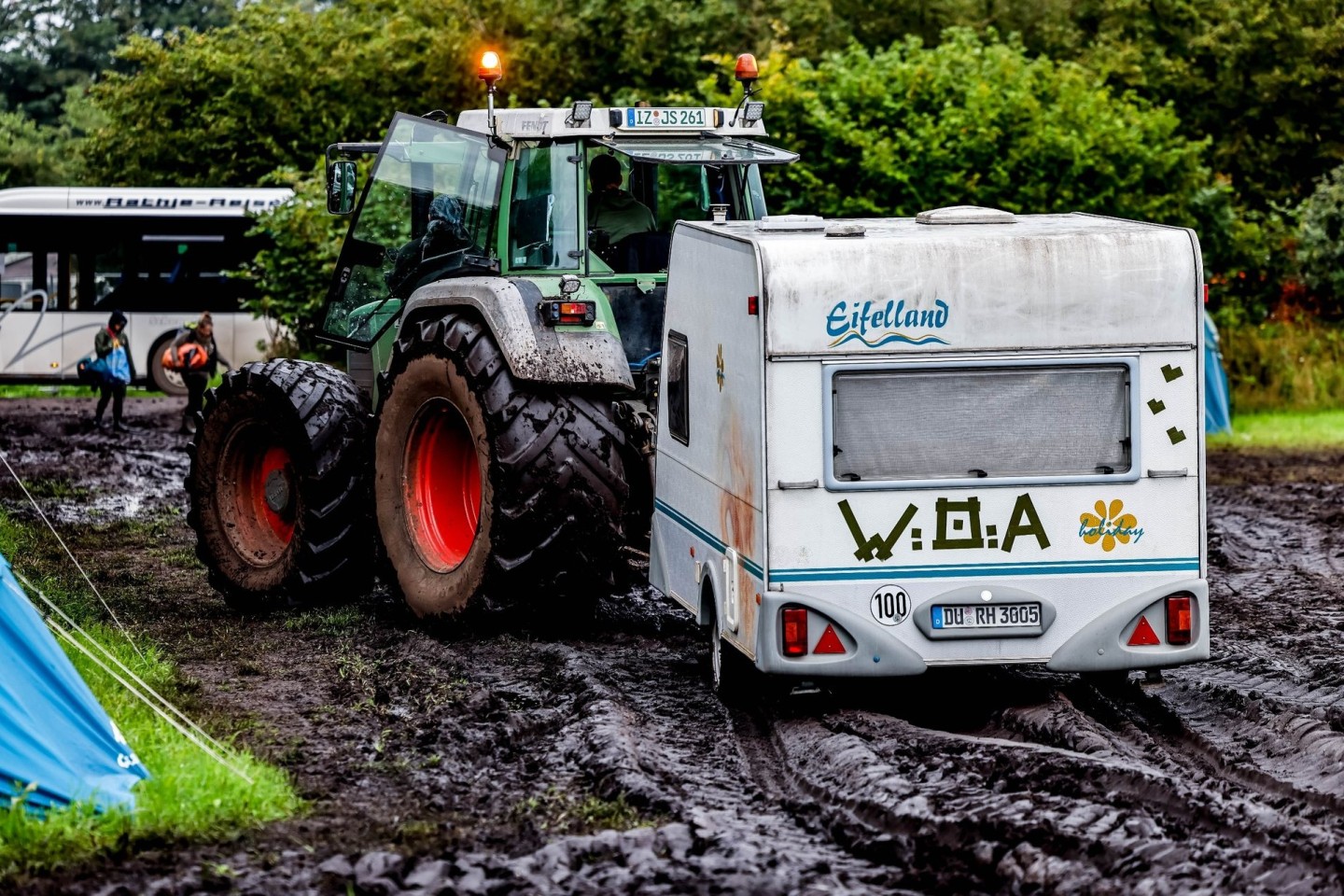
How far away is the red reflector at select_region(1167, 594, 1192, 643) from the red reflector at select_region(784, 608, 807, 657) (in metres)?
1.62

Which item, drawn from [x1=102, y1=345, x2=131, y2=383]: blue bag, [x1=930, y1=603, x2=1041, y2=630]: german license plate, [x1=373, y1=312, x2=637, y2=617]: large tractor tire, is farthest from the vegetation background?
[x1=930, y1=603, x2=1041, y2=630]: german license plate

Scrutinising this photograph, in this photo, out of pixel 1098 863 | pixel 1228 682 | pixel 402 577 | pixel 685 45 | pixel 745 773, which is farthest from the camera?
pixel 685 45

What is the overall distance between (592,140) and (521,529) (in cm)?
242

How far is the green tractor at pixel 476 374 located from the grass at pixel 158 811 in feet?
8.52

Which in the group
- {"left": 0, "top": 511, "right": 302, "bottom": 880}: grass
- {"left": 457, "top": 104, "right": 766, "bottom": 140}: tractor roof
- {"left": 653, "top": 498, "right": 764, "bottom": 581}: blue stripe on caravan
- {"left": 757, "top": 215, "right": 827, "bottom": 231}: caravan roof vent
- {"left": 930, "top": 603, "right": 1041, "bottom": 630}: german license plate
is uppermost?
{"left": 457, "top": 104, "right": 766, "bottom": 140}: tractor roof

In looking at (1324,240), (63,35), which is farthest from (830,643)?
(63,35)

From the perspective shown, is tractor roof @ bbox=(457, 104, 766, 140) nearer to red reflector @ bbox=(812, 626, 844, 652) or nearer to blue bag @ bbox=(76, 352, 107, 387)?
Answer: red reflector @ bbox=(812, 626, 844, 652)

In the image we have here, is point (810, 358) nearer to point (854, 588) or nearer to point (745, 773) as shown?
point (854, 588)

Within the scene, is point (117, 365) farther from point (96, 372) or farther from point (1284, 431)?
point (1284, 431)

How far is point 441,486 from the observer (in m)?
11.4

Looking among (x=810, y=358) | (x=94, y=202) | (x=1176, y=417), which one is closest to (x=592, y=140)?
(x=810, y=358)

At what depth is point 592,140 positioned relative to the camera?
11195 mm

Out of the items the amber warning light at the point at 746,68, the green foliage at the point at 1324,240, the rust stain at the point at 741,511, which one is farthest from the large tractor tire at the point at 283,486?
the green foliage at the point at 1324,240

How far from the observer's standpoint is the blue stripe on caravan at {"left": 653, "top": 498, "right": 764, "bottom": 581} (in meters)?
8.63
